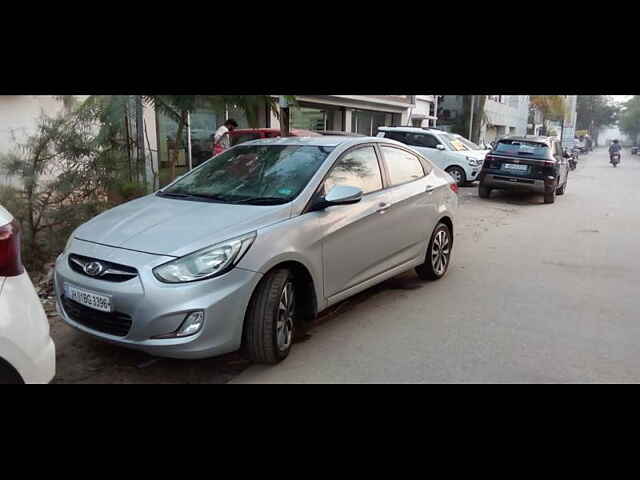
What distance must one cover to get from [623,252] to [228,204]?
6.63 meters

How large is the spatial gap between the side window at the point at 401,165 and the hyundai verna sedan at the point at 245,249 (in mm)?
23

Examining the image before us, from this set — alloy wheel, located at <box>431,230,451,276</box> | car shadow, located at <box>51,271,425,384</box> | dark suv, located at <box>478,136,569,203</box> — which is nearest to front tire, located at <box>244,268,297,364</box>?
car shadow, located at <box>51,271,425,384</box>

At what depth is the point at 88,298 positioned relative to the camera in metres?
3.56

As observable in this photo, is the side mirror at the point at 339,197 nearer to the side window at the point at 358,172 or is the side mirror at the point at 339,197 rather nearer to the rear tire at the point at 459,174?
the side window at the point at 358,172

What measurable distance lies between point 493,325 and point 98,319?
3320 millimetres

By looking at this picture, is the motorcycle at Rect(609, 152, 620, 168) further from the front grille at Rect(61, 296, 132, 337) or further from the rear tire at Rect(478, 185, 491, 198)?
the front grille at Rect(61, 296, 132, 337)

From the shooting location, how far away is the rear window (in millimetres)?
13211

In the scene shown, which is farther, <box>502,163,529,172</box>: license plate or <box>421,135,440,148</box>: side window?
<box>421,135,440,148</box>: side window

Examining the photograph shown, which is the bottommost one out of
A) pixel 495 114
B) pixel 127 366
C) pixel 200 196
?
pixel 127 366

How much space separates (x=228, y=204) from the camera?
420cm

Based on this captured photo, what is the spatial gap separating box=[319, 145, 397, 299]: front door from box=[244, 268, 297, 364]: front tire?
545 millimetres

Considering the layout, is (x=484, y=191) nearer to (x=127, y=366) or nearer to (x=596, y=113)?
(x=127, y=366)

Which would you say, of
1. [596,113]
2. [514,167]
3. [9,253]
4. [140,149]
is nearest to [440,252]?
[140,149]
